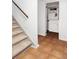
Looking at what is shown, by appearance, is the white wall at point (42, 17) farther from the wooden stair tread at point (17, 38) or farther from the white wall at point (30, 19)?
the wooden stair tread at point (17, 38)

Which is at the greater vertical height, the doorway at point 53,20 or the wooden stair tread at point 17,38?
the doorway at point 53,20

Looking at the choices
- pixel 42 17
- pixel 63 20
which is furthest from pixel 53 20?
pixel 63 20

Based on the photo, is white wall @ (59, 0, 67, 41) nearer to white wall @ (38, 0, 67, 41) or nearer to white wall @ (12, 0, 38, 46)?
white wall @ (38, 0, 67, 41)

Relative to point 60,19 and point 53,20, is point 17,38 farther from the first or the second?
point 53,20

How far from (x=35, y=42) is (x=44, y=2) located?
278cm

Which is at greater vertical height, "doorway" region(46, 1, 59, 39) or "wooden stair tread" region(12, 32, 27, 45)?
"doorway" region(46, 1, 59, 39)

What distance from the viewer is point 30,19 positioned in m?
3.41

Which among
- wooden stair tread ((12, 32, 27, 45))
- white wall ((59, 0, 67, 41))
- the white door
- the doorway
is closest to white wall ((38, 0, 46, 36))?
the doorway

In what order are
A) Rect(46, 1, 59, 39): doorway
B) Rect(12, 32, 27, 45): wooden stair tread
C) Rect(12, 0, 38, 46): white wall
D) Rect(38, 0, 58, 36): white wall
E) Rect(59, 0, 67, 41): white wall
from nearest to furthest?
Rect(12, 32, 27, 45): wooden stair tread
Rect(12, 0, 38, 46): white wall
Rect(59, 0, 67, 41): white wall
Rect(38, 0, 58, 36): white wall
Rect(46, 1, 59, 39): doorway

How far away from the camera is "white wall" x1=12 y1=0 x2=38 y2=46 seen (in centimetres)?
332

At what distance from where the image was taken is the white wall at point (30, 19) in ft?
10.9

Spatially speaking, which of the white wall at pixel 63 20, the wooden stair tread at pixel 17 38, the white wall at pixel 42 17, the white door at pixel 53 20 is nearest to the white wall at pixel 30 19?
the wooden stair tread at pixel 17 38
